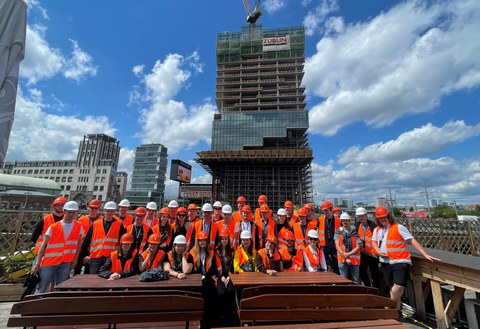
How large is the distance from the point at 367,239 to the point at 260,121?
192 feet

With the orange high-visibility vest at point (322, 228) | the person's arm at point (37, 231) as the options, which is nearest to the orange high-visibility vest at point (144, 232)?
the person's arm at point (37, 231)

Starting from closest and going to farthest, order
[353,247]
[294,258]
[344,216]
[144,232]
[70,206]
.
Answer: [70,206] < [294,258] < [144,232] < [353,247] < [344,216]

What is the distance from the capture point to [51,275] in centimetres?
411

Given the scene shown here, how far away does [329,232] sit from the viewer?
5543mm

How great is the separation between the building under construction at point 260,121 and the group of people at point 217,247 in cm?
4805

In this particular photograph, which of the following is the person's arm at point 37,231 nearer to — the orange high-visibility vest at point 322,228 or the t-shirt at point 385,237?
the orange high-visibility vest at point 322,228

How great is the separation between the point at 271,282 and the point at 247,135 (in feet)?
192

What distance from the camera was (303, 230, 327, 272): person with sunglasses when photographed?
4.59 metres

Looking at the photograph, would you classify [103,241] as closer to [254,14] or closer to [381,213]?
[381,213]

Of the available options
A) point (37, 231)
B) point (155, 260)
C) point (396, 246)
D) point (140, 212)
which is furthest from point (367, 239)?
point (37, 231)

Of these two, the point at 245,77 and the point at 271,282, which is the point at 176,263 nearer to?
the point at 271,282

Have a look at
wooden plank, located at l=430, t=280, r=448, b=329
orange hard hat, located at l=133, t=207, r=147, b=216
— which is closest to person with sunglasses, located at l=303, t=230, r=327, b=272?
wooden plank, located at l=430, t=280, r=448, b=329

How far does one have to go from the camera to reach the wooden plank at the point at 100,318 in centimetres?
220

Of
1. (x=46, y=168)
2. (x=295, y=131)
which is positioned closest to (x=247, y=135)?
(x=295, y=131)
